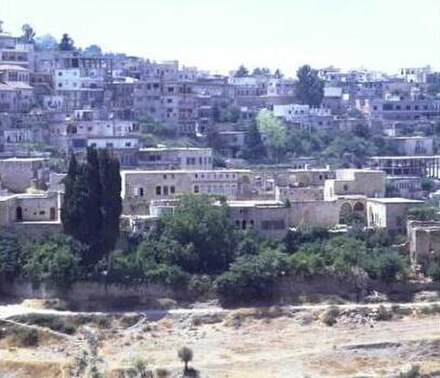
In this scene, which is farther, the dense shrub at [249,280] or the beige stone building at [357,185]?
the beige stone building at [357,185]

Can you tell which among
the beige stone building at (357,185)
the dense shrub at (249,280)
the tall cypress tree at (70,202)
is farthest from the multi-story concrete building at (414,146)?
the tall cypress tree at (70,202)

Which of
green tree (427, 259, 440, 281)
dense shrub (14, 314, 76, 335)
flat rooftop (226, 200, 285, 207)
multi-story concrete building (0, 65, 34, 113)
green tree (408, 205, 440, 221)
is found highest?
multi-story concrete building (0, 65, 34, 113)

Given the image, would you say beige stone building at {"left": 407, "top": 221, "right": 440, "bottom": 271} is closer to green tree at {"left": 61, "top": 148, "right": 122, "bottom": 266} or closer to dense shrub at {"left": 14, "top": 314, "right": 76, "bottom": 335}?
green tree at {"left": 61, "top": 148, "right": 122, "bottom": 266}

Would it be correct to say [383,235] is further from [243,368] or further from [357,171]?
[243,368]

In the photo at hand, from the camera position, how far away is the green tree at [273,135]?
58.4m

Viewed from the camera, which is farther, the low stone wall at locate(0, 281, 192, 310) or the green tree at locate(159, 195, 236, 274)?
the green tree at locate(159, 195, 236, 274)

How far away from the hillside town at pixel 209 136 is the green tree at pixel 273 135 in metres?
0.09

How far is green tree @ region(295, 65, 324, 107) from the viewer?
68.1m

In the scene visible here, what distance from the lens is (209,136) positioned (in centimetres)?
5828

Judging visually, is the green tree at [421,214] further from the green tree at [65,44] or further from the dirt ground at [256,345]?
the green tree at [65,44]

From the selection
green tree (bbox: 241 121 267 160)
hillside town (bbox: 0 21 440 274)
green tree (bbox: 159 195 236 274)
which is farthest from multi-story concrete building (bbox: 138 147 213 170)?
green tree (bbox: 159 195 236 274)

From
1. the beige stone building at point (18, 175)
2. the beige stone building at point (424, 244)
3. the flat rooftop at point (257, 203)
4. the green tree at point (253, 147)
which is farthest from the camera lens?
the green tree at point (253, 147)

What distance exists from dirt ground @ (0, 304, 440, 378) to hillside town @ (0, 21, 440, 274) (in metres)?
4.52

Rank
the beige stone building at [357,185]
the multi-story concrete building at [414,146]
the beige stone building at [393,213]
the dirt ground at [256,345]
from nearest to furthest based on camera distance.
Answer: the dirt ground at [256,345], the beige stone building at [393,213], the beige stone building at [357,185], the multi-story concrete building at [414,146]
